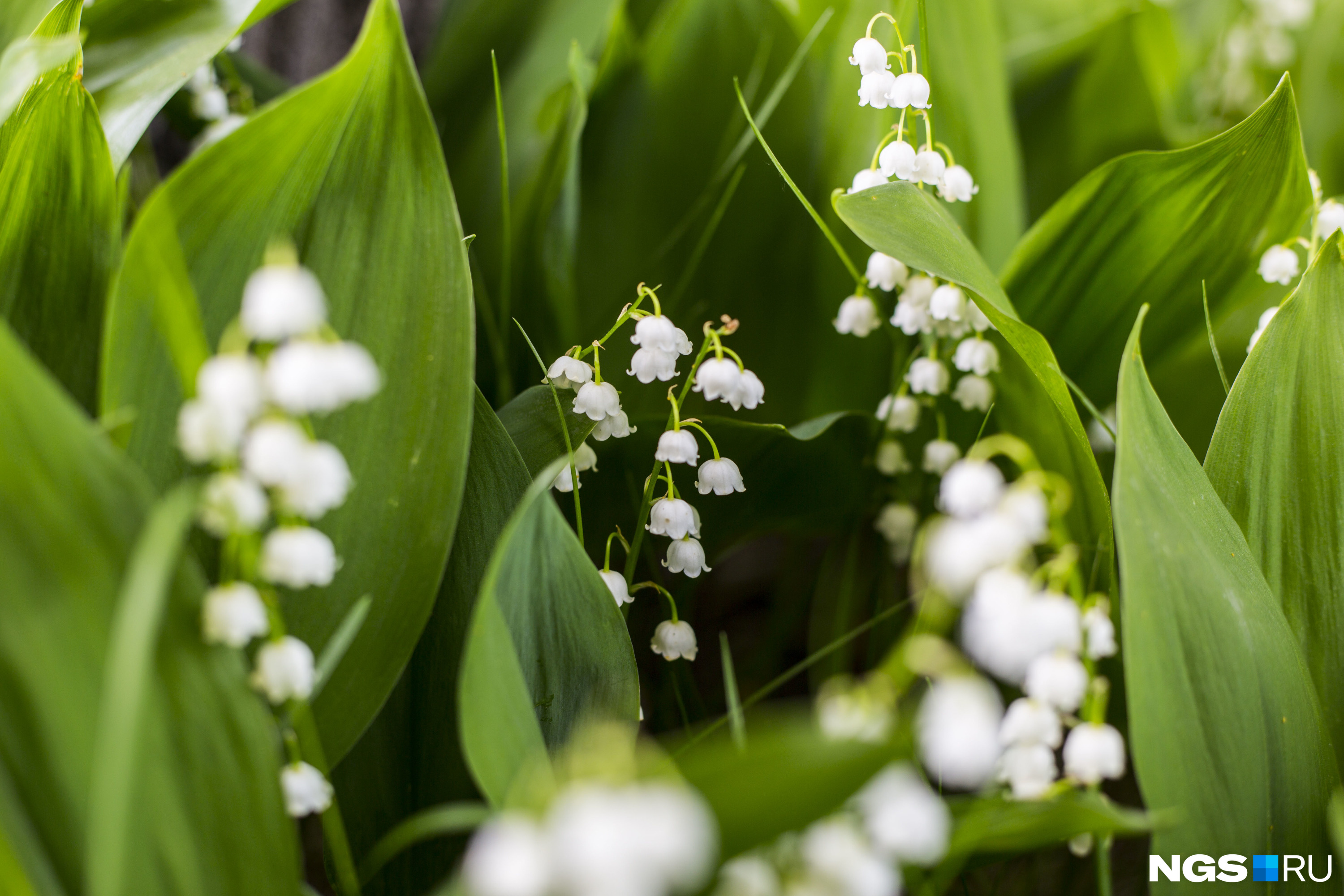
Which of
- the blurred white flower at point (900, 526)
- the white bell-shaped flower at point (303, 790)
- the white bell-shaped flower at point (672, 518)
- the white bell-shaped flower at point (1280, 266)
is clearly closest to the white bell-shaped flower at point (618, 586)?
the white bell-shaped flower at point (672, 518)

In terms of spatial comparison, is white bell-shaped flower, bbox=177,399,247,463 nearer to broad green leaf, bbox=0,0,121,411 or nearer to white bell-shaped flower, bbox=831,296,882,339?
broad green leaf, bbox=0,0,121,411

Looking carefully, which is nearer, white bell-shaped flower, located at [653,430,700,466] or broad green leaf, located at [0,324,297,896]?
broad green leaf, located at [0,324,297,896]

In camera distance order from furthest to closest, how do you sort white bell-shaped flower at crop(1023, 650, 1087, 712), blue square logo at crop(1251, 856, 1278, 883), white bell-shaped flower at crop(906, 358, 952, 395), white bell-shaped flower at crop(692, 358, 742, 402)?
white bell-shaped flower at crop(906, 358, 952, 395) < white bell-shaped flower at crop(692, 358, 742, 402) < blue square logo at crop(1251, 856, 1278, 883) < white bell-shaped flower at crop(1023, 650, 1087, 712)

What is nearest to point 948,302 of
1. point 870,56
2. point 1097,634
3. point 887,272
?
point 887,272

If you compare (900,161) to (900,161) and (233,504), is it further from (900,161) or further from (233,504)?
(233,504)

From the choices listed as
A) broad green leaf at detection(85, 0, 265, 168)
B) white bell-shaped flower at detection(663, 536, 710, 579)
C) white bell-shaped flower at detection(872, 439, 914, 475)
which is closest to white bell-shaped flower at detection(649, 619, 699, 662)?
white bell-shaped flower at detection(663, 536, 710, 579)

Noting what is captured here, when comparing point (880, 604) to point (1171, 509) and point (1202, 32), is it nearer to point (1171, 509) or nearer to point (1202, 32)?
point (1171, 509)
